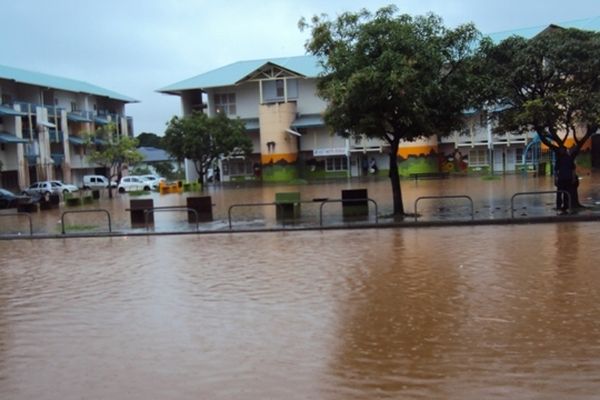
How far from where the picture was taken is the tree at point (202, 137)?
51844 millimetres

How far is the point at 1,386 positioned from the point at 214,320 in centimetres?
294

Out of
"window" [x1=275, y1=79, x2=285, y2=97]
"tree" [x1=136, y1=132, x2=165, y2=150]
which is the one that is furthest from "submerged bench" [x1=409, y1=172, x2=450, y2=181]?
"tree" [x1=136, y1=132, x2=165, y2=150]

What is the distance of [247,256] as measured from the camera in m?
14.9

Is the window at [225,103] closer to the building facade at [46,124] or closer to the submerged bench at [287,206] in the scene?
the building facade at [46,124]

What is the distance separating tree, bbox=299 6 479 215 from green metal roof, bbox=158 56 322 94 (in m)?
37.4

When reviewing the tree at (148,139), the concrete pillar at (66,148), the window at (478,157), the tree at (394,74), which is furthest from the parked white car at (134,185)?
the tree at (148,139)

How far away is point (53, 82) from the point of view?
65000 mm

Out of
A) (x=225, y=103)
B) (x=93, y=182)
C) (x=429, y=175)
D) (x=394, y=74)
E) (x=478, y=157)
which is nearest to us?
(x=394, y=74)

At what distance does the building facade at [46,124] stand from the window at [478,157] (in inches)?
1233

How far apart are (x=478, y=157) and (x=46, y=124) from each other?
39.0 m

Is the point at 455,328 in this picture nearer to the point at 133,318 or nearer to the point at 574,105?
the point at 133,318

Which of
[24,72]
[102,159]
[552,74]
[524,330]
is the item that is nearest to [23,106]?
[24,72]

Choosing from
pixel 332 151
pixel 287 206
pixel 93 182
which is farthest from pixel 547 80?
pixel 93 182

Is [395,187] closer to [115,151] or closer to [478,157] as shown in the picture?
[115,151]
